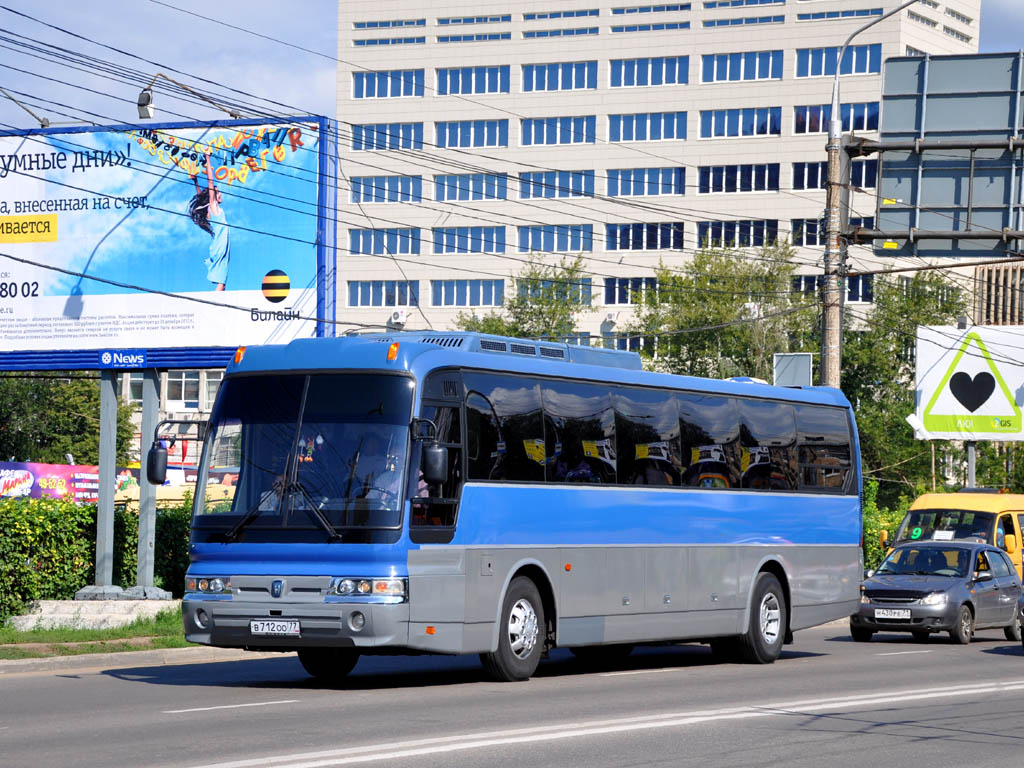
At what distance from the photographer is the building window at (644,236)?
293 ft

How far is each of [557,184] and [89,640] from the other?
73.3 metres

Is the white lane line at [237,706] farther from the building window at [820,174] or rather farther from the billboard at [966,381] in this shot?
the building window at [820,174]

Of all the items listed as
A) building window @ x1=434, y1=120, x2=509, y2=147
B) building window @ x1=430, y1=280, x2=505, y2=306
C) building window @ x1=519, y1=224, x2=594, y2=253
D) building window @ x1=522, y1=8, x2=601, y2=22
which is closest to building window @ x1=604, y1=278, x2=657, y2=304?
building window @ x1=519, y1=224, x2=594, y2=253

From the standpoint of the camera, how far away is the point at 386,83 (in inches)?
Answer: 3802

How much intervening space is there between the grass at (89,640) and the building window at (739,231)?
2683 inches

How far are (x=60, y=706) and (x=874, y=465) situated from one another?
6598 centimetres

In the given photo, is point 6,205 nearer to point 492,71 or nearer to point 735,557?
point 735,557

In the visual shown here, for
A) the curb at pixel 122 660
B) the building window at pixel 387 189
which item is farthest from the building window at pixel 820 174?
the curb at pixel 122 660

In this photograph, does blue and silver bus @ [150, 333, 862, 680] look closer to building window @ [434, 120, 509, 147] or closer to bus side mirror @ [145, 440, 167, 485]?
bus side mirror @ [145, 440, 167, 485]

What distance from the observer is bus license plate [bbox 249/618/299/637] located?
14617 millimetres

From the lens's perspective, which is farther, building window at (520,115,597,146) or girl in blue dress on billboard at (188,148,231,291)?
building window at (520,115,597,146)

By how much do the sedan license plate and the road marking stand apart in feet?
29.3

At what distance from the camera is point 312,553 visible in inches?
575

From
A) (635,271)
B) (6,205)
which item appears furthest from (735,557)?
(635,271)
